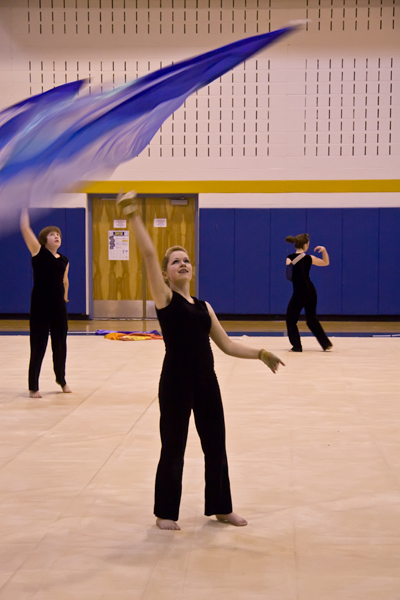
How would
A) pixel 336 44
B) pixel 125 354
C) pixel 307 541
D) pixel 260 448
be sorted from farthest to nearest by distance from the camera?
pixel 336 44 → pixel 125 354 → pixel 260 448 → pixel 307 541

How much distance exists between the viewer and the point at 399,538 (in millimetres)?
4184

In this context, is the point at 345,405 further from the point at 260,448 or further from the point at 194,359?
the point at 194,359

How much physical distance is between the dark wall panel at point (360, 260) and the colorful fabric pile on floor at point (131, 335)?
5476 mm

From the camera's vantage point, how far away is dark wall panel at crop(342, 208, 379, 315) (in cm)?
1756

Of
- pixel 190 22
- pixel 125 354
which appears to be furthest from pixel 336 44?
pixel 125 354

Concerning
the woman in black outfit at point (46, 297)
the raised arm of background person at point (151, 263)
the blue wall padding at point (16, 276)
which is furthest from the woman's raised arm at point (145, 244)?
the blue wall padding at point (16, 276)

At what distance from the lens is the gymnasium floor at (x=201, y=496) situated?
3.60 metres

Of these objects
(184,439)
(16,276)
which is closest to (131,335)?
(16,276)

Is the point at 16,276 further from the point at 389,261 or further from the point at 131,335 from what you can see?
the point at 389,261

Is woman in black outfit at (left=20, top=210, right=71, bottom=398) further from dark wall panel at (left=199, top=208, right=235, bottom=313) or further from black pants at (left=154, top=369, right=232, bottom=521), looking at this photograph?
dark wall panel at (left=199, top=208, right=235, bottom=313)

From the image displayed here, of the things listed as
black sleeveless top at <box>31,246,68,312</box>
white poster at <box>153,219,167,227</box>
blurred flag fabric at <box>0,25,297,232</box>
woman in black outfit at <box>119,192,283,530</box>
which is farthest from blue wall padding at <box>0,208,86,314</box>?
woman in black outfit at <box>119,192,283,530</box>

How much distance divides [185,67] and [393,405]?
16.7 feet

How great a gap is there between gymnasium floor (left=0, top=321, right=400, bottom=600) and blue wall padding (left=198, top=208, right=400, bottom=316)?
8.07m

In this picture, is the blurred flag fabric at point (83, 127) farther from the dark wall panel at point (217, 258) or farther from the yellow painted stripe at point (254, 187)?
the dark wall panel at point (217, 258)
